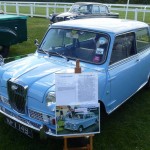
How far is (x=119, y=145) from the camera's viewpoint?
4.29m

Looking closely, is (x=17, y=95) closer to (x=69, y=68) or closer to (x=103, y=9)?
(x=69, y=68)

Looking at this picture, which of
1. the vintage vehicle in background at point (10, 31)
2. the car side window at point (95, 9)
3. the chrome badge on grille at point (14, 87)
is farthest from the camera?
the car side window at point (95, 9)

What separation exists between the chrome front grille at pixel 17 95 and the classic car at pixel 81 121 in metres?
0.87

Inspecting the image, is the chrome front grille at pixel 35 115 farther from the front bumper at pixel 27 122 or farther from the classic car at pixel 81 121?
the classic car at pixel 81 121

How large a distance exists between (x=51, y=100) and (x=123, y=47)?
1.94 meters

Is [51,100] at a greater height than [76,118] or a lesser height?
greater

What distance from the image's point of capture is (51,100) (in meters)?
3.68

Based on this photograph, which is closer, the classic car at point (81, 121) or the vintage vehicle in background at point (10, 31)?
the classic car at point (81, 121)

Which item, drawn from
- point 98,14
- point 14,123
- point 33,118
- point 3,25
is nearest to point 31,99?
point 33,118

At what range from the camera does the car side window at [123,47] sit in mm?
4626

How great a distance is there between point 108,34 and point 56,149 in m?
2.04

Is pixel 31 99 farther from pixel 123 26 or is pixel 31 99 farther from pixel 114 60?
pixel 123 26

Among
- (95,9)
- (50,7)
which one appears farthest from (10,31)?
(50,7)

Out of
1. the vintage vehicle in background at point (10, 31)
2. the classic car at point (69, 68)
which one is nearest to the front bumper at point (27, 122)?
the classic car at point (69, 68)
